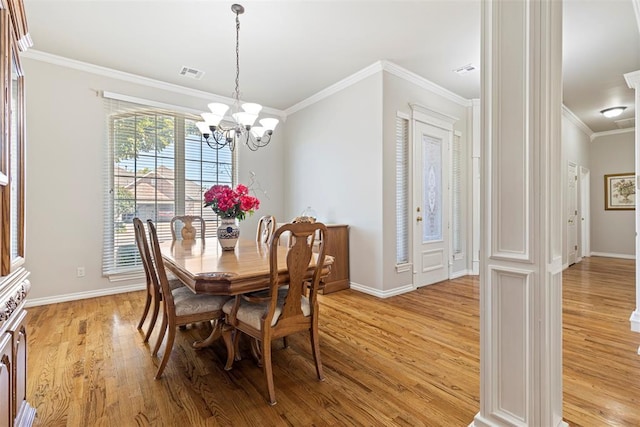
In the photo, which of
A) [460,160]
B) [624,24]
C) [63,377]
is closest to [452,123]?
[460,160]

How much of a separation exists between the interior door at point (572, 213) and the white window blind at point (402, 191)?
12.7 ft

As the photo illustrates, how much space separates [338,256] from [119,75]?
3660mm

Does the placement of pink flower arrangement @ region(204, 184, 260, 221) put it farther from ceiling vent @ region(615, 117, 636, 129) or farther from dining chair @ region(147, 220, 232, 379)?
ceiling vent @ region(615, 117, 636, 129)

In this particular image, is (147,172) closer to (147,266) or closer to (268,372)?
(147,266)

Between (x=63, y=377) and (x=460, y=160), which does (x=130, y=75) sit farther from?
(x=460, y=160)

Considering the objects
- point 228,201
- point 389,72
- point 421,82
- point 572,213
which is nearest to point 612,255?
point 572,213

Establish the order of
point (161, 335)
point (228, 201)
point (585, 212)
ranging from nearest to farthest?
1. point (161, 335)
2. point (228, 201)
3. point (585, 212)

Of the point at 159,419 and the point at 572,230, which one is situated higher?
the point at 572,230

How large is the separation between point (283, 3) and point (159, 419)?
3077 mm

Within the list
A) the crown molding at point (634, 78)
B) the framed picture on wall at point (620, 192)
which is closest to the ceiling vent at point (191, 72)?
the crown molding at point (634, 78)

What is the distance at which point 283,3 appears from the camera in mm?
2617

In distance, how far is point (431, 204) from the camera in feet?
14.6

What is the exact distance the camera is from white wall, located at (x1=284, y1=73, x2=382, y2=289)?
12.6 ft

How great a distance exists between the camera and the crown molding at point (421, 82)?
380 cm
